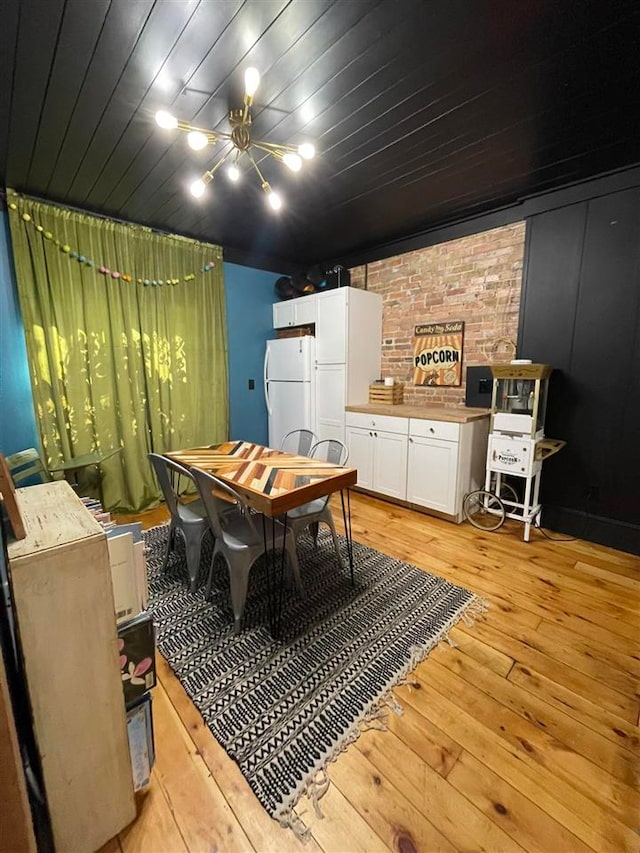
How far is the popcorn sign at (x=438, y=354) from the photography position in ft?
11.5

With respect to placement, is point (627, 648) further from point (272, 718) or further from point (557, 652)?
point (272, 718)

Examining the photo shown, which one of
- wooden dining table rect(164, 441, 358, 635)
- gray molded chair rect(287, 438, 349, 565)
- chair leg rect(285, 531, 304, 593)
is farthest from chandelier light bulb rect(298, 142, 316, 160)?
chair leg rect(285, 531, 304, 593)

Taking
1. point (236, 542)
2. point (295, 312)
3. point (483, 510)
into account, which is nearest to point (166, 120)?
point (236, 542)

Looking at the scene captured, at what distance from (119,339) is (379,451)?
2670 mm

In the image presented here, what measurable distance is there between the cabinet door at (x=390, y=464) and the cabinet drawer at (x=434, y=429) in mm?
150

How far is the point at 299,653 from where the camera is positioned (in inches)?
67.9

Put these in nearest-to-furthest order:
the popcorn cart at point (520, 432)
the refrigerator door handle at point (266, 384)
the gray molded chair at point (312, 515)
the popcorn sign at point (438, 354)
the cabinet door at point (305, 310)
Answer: the gray molded chair at point (312, 515)
the popcorn cart at point (520, 432)
the popcorn sign at point (438, 354)
the cabinet door at point (305, 310)
the refrigerator door handle at point (266, 384)

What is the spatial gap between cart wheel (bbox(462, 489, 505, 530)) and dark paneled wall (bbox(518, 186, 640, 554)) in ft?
1.28

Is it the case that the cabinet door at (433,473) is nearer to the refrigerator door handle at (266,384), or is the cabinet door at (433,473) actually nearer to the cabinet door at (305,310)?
the cabinet door at (305,310)

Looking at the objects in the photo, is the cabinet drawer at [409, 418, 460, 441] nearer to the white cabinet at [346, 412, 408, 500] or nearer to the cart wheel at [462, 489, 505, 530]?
the white cabinet at [346, 412, 408, 500]

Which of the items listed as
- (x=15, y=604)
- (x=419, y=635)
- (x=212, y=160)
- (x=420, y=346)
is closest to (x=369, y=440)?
(x=420, y=346)

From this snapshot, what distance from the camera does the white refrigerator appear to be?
409 centimetres

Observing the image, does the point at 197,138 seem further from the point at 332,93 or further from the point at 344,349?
the point at 344,349

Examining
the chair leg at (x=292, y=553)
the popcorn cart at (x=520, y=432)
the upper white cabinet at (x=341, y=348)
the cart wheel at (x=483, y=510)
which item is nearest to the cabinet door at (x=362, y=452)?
the upper white cabinet at (x=341, y=348)
